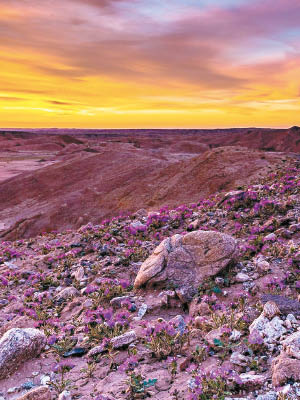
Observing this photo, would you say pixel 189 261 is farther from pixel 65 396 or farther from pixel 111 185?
pixel 111 185

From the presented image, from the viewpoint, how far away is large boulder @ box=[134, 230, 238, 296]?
326 inches

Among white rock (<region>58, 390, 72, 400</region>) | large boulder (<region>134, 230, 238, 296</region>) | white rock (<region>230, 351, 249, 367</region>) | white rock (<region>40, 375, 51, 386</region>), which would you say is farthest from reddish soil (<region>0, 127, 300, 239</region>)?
white rock (<region>58, 390, 72, 400</region>)

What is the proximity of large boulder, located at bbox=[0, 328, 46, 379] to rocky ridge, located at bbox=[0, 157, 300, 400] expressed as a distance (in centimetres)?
2

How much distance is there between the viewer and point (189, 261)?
858cm

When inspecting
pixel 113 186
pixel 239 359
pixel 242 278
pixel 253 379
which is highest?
pixel 242 278

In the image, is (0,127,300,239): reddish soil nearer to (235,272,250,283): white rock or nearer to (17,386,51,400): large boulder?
(235,272,250,283): white rock

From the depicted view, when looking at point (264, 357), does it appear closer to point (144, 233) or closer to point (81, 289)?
point (81, 289)

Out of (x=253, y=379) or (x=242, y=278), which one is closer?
(x=253, y=379)

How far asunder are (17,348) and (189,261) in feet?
14.1

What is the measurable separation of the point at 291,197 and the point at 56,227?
21.9m

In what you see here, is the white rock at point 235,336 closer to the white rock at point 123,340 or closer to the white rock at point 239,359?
the white rock at point 239,359

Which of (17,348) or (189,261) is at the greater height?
(189,261)

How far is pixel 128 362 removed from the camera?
5711 mm

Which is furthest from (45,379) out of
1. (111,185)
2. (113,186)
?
(111,185)
